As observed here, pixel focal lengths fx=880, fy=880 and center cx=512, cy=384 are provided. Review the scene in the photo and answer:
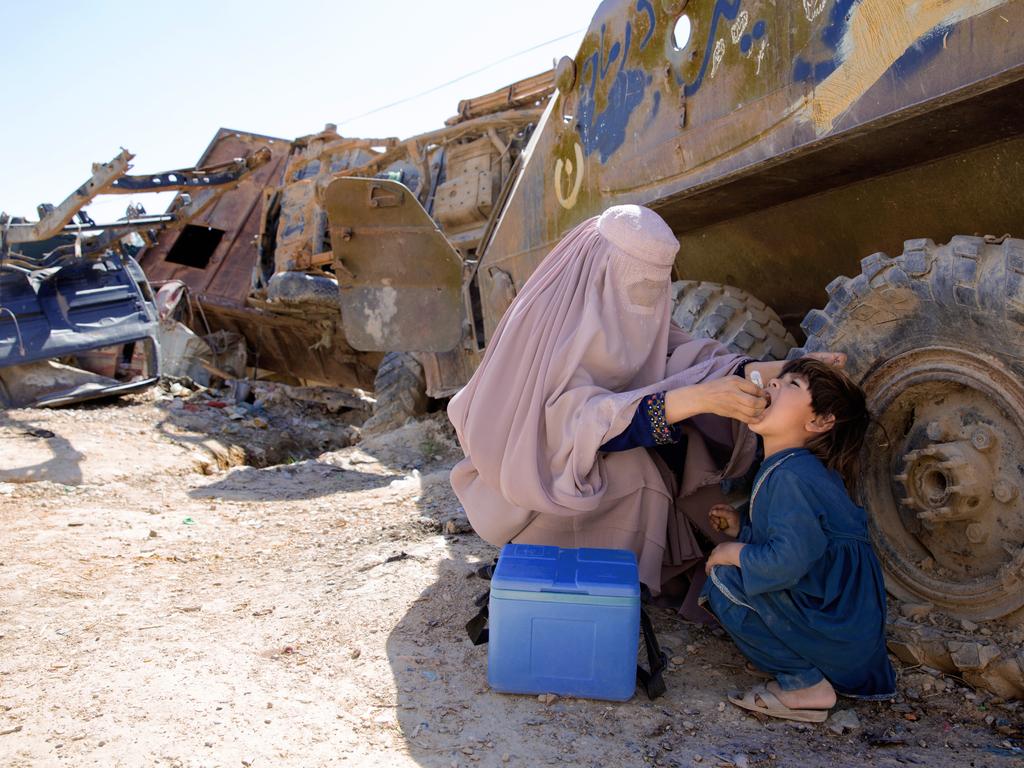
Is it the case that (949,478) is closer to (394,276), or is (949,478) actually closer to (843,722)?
(843,722)

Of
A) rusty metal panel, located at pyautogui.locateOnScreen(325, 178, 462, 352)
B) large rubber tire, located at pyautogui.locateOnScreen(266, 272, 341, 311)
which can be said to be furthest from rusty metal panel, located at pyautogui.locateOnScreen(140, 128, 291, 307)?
rusty metal panel, located at pyautogui.locateOnScreen(325, 178, 462, 352)

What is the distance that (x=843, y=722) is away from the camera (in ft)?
6.97

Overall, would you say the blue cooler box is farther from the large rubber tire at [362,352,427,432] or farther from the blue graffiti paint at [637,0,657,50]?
the large rubber tire at [362,352,427,432]

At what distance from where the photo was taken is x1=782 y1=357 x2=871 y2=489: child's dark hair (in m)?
2.19

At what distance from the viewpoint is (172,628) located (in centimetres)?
296

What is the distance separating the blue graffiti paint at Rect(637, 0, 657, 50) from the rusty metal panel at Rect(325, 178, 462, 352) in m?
3.47

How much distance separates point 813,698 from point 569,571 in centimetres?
66

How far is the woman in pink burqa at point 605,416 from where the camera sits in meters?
2.43

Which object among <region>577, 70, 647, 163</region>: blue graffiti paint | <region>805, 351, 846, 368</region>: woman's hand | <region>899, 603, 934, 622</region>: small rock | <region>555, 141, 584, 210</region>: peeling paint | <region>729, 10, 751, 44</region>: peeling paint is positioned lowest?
<region>899, 603, 934, 622</region>: small rock

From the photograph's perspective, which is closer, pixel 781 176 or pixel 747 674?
→ pixel 747 674

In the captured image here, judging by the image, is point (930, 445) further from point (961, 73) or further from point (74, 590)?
point (74, 590)

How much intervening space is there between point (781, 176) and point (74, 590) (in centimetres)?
308

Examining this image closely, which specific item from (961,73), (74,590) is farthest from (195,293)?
(961,73)

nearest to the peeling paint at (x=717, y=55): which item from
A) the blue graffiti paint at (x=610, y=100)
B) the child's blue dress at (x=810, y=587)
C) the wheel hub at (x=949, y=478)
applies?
the blue graffiti paint at (x=610, y=100)
